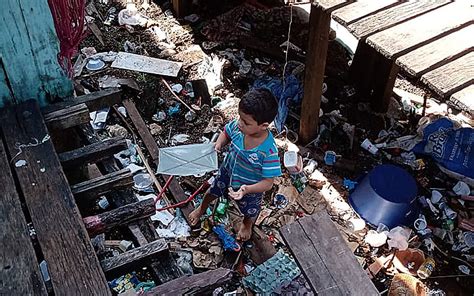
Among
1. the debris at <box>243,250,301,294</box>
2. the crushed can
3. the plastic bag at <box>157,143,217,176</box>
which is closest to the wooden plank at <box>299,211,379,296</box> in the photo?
the plastic bag at <box>157,143,217,176</box>

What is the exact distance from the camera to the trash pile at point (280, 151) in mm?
4379

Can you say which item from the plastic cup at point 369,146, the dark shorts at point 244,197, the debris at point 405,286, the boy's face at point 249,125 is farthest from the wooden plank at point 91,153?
the plastic cup at point 369,146

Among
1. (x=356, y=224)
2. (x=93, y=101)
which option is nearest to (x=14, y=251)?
(x=93, y=101)

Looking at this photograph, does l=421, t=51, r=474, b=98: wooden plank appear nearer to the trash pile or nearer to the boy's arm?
the boy's arm

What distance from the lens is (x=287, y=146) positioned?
5.42m

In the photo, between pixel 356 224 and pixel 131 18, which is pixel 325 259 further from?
pixel 131 18

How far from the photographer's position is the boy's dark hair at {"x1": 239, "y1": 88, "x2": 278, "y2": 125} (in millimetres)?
3318

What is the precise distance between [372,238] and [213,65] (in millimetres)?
2620

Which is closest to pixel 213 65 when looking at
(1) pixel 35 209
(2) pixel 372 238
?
(2) pixel 372 238

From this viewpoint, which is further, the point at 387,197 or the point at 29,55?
the point at 387,197

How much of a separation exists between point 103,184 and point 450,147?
374 cm

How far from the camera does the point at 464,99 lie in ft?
10.2

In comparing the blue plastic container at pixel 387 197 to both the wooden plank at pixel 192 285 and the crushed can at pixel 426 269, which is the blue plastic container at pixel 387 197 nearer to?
the crushed can at pixel 426 269

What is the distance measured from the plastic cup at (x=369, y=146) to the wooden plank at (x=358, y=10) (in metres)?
2.04
